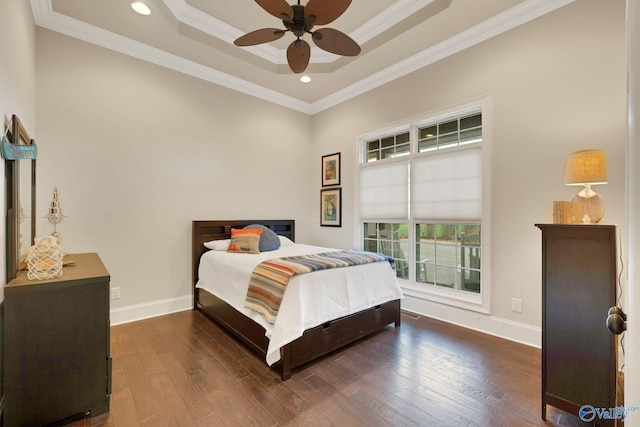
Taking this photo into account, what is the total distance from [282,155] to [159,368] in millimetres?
3233

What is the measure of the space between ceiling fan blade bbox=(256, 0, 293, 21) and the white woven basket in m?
1.99

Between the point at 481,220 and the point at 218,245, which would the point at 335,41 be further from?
the point at 218,245

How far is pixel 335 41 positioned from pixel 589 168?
2035 mm

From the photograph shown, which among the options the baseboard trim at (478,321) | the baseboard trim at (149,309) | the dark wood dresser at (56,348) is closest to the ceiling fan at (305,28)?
the dark wood dresser at (56,348)

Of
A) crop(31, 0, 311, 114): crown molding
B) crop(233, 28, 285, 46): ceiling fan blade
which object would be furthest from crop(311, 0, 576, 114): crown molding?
crop(233, 28, 285, 46): ceiling fan blade

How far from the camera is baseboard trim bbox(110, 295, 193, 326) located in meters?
3.09

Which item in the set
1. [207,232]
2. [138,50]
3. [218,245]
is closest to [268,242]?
[218,245]

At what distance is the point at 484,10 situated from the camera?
2648 mm

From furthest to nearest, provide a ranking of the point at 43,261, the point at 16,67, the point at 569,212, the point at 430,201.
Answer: the point at 430,201
the point at 569,212
the point at 16,67
the point at 43,261

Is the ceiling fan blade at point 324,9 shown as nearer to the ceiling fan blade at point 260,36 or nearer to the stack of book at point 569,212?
the ceiling fan blade at point 260,36

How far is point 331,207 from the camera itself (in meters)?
4.56

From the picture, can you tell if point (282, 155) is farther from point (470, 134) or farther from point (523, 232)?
point (523, 232)

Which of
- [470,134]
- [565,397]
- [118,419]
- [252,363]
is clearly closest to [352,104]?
[470,134]

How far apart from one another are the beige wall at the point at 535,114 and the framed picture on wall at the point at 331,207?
1.84m
